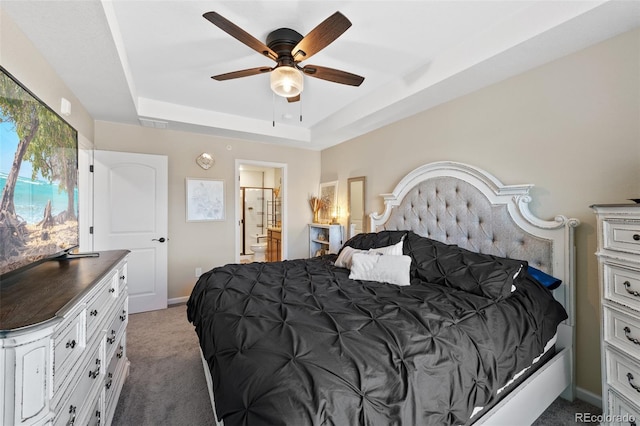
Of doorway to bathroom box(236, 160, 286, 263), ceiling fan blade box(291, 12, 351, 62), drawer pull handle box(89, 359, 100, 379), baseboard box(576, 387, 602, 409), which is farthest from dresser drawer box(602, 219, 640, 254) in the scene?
doorway to bathroom box(236, 160, 286, 263)

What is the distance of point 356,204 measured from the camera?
13.2 ft

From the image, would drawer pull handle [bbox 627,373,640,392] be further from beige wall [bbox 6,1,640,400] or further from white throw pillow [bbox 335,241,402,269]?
white throw pillow [bbox 335,241,402,269]

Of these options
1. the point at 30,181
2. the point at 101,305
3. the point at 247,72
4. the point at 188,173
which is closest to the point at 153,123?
the point at 188,173

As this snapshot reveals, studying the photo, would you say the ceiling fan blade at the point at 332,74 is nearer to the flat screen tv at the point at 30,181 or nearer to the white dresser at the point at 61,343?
the flat screen tv at the point at 30,181

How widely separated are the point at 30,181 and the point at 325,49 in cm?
218

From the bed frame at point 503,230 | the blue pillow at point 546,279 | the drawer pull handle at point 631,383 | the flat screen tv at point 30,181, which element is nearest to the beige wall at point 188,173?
the flat screen tv at point 30,181

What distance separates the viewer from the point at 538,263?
6.69 ft

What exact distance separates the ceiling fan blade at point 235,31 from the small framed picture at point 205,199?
2.59 m

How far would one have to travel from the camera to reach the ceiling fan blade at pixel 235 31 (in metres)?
1.47

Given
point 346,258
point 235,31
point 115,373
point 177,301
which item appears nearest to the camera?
point 235,31

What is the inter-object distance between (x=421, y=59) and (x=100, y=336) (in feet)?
9.98

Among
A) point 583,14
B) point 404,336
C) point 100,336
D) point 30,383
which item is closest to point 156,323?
point 100,336

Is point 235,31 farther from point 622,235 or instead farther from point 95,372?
point 622,235

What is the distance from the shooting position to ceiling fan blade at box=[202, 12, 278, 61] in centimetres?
147
